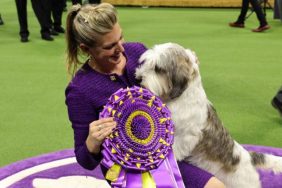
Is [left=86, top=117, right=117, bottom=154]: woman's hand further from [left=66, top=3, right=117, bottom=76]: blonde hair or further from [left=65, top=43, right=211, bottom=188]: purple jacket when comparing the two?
[left=66, top=3, right=117, bottom=76]: blonde hair

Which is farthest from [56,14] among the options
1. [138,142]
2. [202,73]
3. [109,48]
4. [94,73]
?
[138,142]

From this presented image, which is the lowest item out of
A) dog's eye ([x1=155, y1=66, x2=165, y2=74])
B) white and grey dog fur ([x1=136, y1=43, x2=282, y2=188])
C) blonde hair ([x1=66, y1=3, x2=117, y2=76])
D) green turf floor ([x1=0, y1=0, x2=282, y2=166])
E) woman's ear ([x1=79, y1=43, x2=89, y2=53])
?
green turf floor ([x1=0, y1=0, x2=282, y2=166])

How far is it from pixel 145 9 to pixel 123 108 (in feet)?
32.2

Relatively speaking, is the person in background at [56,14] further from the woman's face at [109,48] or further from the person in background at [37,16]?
the woman's face at [109,48]

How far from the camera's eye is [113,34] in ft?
7.43

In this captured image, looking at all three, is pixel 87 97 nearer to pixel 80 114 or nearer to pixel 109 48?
pixel 80 114

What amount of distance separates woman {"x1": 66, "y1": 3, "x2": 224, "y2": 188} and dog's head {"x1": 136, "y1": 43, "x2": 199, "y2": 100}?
0.10 meters

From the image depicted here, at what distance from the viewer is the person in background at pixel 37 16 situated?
24.2 feet

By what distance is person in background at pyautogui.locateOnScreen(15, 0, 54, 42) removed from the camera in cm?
737

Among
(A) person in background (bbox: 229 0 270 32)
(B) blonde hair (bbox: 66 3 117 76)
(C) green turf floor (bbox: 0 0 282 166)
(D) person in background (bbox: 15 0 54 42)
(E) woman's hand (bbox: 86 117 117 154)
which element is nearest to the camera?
(E) woman's hand (bbox: 86 117 117 154)

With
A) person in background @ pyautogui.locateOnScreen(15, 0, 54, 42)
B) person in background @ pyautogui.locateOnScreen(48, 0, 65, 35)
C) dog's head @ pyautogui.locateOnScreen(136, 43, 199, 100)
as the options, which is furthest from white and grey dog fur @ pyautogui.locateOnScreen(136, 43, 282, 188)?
person in background @ pyautogui.locateOnScreen(48, 0, 65, 35)

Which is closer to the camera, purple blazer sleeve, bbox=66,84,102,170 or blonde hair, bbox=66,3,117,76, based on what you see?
blonde hair, bbox=66,3,117,76

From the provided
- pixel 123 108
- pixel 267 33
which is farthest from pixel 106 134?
pixel 267 33

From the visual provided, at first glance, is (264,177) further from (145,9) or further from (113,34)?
(145,9)
